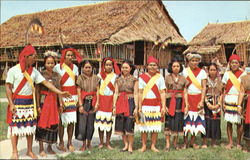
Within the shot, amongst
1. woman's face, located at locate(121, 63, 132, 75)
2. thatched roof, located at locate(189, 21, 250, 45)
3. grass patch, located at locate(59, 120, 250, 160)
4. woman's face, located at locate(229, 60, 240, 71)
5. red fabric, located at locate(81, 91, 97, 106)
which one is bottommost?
grass patch, located at locate(59, 120, 250, 160)

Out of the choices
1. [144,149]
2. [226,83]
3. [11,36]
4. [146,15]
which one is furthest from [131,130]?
[11,36]

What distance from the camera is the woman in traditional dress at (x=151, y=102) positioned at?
4.77m

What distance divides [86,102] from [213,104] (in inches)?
105

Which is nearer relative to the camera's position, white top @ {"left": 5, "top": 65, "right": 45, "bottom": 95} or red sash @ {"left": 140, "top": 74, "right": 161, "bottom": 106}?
white top @ {"left": 5, "top": 65, "right": 45, "bottom": 95}

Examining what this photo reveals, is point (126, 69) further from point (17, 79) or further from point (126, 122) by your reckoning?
point (17, 79)

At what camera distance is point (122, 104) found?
480 cm

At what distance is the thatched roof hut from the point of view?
1686 centimetres

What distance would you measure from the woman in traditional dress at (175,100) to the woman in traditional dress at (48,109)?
2.17 metres

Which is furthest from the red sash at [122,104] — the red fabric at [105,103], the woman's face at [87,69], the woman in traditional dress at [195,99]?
the woman in traditional dress at [195,99]

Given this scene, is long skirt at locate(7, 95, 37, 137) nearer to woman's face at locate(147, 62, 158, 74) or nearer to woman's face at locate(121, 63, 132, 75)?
woman's face at locate(121, 63, 132, 75)

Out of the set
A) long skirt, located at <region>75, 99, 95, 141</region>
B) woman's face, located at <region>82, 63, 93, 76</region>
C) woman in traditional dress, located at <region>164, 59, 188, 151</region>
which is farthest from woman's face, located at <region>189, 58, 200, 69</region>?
long skirt, located at <region>75, 99, 95, 141</region>

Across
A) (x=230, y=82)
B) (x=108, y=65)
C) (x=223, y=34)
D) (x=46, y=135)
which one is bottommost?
(x=46, y=135)

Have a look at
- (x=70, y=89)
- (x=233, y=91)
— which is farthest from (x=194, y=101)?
(x=70, y=89)

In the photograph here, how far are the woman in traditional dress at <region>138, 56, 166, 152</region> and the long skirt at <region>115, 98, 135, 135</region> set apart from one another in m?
0.17
